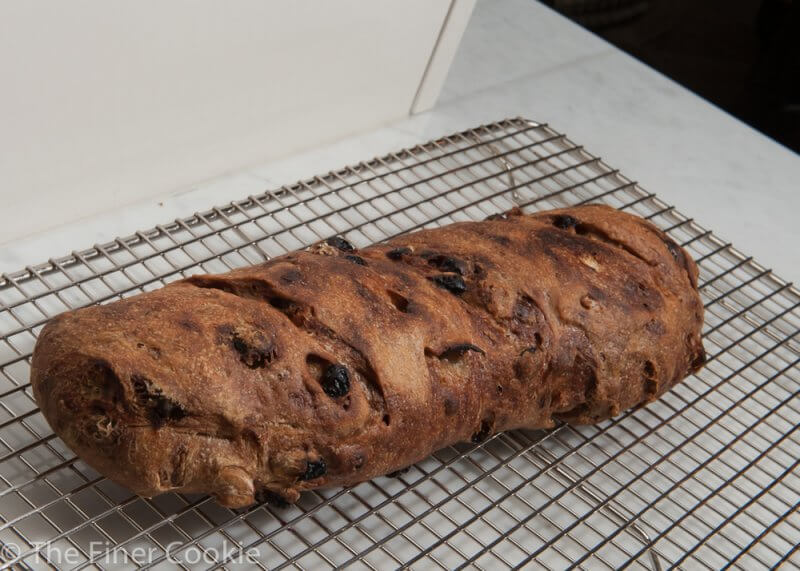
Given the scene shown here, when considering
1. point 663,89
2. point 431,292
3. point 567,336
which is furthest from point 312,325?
point 663,89

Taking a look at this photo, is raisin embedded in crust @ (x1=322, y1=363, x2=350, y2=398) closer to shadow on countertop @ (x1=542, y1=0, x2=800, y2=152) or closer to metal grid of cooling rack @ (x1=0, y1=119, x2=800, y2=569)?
metal grid of cooling rack @ (x1=0, y1=119, x2=800, y2=569)

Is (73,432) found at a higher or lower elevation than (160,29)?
lower

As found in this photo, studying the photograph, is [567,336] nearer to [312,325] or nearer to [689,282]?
[689,282]

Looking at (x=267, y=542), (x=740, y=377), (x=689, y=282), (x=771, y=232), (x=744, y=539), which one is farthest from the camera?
(x=771, y=232)

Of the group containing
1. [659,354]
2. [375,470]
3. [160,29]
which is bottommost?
[375,470]

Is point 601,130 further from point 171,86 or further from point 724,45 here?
point 724,45

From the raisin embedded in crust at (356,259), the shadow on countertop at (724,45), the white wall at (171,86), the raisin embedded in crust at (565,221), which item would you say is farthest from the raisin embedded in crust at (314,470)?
the shadow on countertop at (724,45)
